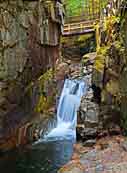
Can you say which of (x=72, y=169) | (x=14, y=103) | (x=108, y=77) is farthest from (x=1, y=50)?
(x=72, y=169)

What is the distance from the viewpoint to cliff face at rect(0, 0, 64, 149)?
16375 millimetres

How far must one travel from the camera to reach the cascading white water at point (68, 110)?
811 inches

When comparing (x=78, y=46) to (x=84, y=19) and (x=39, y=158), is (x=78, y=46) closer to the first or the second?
(x=84, y=19)

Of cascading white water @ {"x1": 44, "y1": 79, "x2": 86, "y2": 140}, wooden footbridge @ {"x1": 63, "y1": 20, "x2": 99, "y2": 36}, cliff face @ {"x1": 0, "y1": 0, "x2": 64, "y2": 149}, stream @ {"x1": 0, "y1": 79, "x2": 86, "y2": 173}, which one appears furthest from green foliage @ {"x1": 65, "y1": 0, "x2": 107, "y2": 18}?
cliff face @ {"x1": 0, "y1": 0, "x2": 64, "y2": 149}

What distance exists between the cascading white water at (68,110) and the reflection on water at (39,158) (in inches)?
72.3

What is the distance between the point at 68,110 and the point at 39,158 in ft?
23.2

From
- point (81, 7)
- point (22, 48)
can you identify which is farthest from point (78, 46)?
point (22, 48)

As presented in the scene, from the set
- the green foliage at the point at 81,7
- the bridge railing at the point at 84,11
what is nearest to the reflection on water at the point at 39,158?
the bridge railing at the point at 84,11

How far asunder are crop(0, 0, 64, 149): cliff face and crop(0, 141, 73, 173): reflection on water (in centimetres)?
181

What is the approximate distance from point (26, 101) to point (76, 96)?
3992 mm

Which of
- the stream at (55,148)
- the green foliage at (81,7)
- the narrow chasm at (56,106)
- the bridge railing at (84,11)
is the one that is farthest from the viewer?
the green foliage at (81,7)

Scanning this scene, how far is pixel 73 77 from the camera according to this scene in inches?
1038

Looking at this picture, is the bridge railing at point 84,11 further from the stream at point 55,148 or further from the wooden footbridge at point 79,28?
the stream at point 55,148

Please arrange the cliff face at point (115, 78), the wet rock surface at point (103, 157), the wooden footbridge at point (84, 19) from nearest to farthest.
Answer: the wet rock surface at point (103, 157) < the cliff face at point (115, 78) < the wooden footbridge at point (84, 19)
